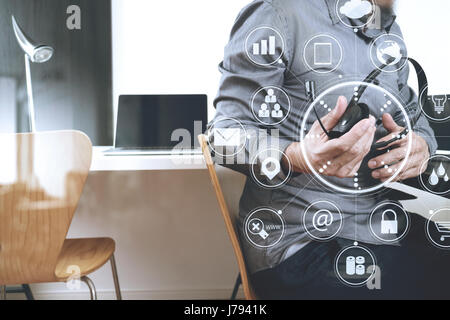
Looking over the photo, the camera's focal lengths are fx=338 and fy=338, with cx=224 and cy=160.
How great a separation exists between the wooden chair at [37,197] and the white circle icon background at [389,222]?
703 millimetres

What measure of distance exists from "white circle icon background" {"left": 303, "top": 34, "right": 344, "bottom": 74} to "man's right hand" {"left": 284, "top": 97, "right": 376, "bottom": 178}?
0.09m

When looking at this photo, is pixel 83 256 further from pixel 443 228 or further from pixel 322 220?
pixel 443 228

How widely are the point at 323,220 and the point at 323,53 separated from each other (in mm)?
405

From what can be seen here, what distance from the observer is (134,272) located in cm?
94

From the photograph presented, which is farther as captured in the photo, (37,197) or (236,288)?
(236,288)

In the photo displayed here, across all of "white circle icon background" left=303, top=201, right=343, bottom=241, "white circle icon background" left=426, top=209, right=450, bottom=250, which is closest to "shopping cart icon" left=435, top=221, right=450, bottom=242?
"white circle icon background" left=426, top=209, right=450, bottom=250

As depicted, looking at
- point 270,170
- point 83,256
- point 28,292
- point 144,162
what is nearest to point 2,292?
point 28,292

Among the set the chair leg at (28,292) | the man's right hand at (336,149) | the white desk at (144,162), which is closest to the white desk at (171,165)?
the white desk at (144,162)

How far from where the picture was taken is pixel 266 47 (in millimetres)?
799

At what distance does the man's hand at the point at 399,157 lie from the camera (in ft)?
2.70

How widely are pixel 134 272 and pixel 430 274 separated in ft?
2.53

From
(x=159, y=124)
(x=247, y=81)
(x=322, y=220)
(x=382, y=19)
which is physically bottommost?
(x=322, y=220)
